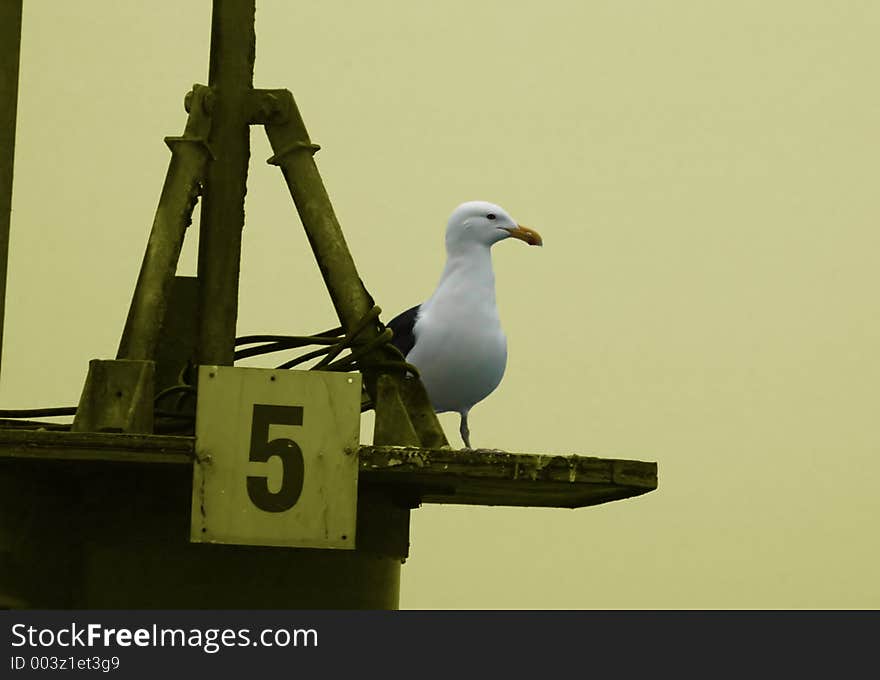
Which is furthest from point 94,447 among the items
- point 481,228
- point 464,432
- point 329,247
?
point 481,228

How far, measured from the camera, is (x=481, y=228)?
6.14 meters

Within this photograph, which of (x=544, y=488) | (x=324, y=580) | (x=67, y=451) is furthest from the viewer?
(x=324, y=580)

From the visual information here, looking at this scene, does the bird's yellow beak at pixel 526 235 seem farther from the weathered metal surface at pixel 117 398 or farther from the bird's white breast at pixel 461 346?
the weathered metal surface at pixel 117 398

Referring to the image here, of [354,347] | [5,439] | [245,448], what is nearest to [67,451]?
[5,439]

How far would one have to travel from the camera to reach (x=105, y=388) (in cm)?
519

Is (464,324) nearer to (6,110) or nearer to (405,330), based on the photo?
(405,330)

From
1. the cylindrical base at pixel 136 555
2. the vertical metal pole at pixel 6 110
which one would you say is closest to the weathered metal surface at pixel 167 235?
the cylindrical base at pixel 136 555

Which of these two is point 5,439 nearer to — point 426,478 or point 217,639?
point 217,639

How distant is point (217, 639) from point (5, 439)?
890 mm

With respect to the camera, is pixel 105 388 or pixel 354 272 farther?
pixel 354 272

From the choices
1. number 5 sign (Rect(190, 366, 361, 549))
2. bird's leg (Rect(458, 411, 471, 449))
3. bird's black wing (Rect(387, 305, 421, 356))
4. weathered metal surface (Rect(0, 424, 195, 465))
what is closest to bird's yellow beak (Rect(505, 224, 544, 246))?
bird's black wing (Rect(387, 305, 421, 356))

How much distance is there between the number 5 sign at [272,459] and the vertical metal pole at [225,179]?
98cm

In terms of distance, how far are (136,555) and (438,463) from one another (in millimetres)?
1120

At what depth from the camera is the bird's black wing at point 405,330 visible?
6.06 m
